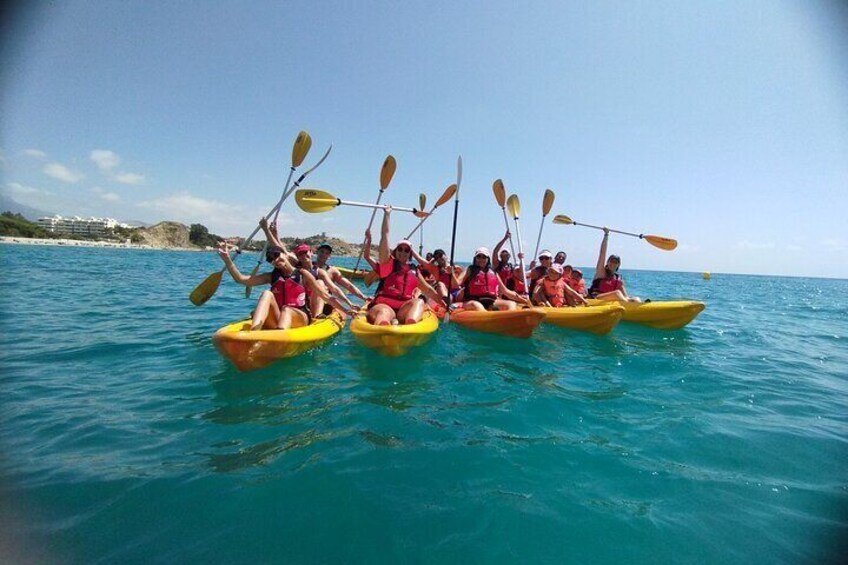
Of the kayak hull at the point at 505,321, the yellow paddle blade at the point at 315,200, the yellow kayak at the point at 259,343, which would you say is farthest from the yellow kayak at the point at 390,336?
the yellow paddle blade at the point at 315,200

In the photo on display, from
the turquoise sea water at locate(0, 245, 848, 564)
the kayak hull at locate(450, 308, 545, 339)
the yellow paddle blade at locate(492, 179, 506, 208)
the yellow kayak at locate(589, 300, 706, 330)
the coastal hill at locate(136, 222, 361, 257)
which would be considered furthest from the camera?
the coastal hill at locate(136, 222, 361, 257)

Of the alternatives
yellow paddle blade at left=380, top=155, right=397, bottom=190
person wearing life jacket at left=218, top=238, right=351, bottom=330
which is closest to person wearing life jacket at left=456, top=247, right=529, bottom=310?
yellow paddle blade at left=380, top=155, right=397, bottom=190

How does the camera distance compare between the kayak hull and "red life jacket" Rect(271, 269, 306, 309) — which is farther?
the kayak hull

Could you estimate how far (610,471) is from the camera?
10.8ft

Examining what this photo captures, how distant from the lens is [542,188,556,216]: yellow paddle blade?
13000mm

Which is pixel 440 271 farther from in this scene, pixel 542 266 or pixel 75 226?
pixel 75 226

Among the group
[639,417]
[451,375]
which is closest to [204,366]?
[451,375]

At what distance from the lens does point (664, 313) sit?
9727 mm

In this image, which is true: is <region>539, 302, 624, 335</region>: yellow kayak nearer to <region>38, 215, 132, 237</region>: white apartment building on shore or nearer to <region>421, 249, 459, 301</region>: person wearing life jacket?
<region>421, 249, 459, 301</region>: person wearing life jacket

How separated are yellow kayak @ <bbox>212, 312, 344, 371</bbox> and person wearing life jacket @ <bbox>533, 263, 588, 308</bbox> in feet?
21.0

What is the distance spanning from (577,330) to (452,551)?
7.53 meters

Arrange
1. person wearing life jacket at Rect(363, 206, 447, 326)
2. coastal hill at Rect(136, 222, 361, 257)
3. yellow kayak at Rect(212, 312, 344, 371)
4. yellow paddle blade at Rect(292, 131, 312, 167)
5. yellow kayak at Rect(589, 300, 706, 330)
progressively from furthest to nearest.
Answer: coastal hill at Rect(136, 222, 361, 257)
yellow kayak at Rect(589, 300, 706, 330)
yellow paddle blade at Rect(292, 131, 312, 167)
person wearing life jacket at Rect(363, 206, 447, 326)
yellow kayak at Rect(212, 312, 344, 371)

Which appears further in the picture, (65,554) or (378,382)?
(378,382)

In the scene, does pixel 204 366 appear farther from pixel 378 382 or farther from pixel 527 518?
pixel 527 518
